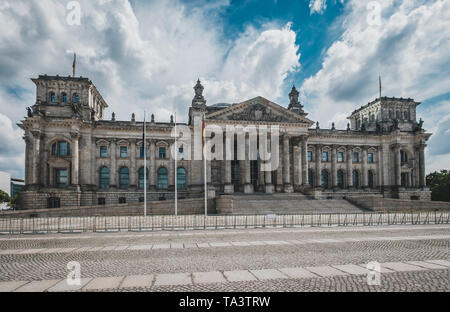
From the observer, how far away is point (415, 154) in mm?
56281

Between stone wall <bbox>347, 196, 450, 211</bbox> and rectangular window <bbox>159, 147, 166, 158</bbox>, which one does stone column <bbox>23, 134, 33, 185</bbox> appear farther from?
stone wall <bbox>347, 196, 450, 211</bbox>

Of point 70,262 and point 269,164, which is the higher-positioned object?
point 269,164

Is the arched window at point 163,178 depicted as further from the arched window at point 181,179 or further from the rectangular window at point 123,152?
the rectangular window at point 123,152

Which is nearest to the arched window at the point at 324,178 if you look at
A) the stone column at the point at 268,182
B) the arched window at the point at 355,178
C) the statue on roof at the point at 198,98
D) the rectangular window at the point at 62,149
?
the arched window at the point at 355,178

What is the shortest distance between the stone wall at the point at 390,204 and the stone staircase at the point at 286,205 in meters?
1.60

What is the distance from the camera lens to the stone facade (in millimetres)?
43219

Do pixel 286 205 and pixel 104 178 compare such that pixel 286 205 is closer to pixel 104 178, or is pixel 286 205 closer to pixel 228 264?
pixel 228 264

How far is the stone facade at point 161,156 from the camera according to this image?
43219mm

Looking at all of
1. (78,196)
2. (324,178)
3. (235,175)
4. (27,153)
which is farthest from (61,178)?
(324,178)

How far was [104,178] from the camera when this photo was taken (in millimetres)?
47156

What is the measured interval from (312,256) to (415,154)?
57739mm
